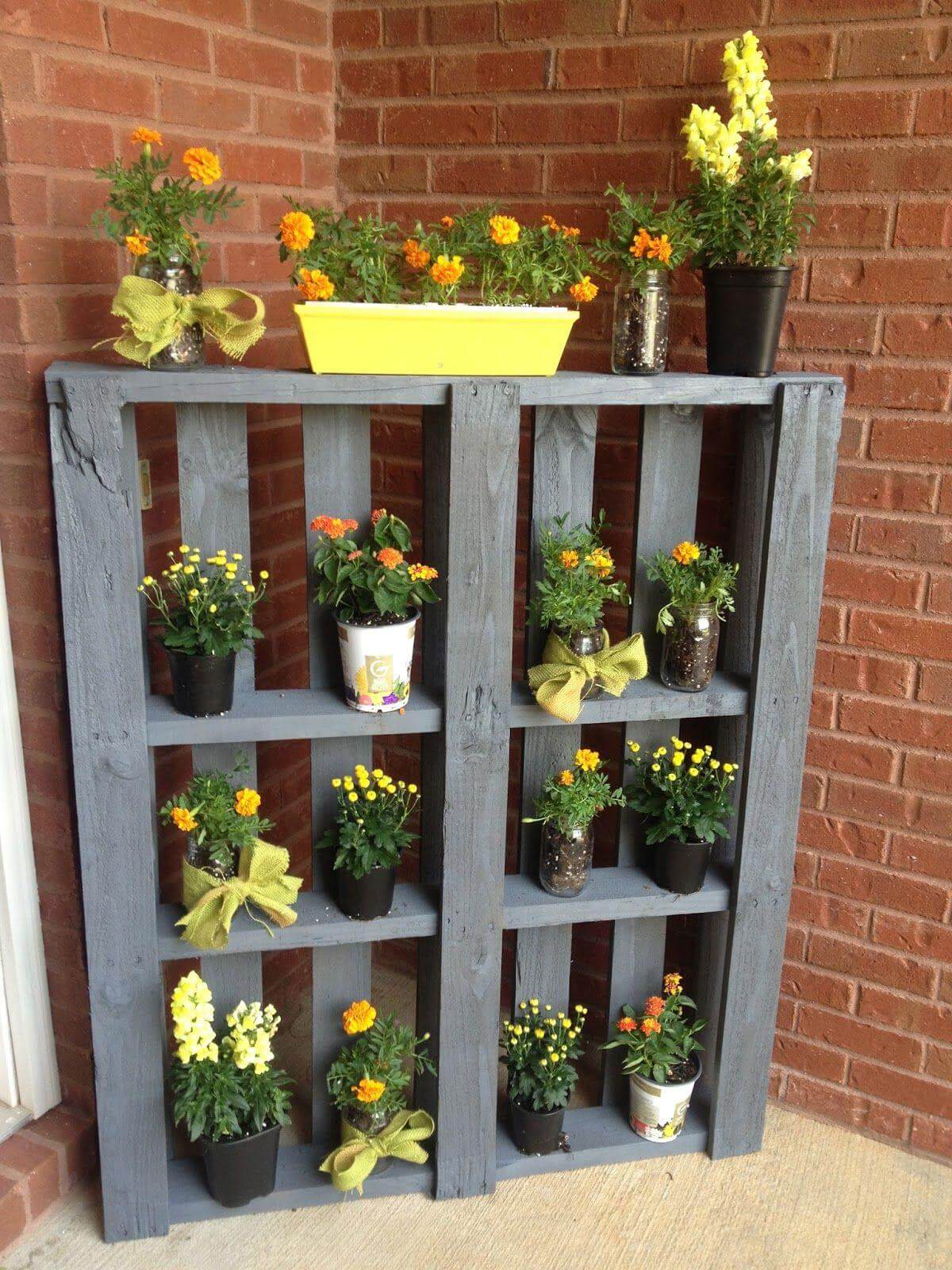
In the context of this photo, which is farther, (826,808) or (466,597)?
(826,808)

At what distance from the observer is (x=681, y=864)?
2111 millimetres

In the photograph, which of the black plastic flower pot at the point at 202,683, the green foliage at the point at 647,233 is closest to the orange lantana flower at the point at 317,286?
the green foliage at the point at 647,233

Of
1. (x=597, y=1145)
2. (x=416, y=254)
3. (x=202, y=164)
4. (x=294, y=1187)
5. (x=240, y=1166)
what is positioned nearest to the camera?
(x=202, y=164)

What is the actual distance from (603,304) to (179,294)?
81 centimetres

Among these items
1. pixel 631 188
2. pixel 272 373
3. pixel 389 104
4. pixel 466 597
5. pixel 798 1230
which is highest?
pixel 389 104

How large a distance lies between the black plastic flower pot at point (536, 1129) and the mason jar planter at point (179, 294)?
149 cm

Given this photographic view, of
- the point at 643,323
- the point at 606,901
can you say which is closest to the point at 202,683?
the point at 606,901

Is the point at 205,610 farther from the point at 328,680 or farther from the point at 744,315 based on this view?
the point at 744,315

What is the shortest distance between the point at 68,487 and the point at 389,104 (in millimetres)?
1081

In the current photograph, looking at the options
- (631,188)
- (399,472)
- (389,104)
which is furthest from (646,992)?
(389,104)

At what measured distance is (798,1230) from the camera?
208 cm

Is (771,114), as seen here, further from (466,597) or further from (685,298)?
(466,597)

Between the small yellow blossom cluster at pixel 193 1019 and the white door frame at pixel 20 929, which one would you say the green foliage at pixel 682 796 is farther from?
the white door frame at pixel 20 929

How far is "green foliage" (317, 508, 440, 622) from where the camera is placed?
72.9 inches
